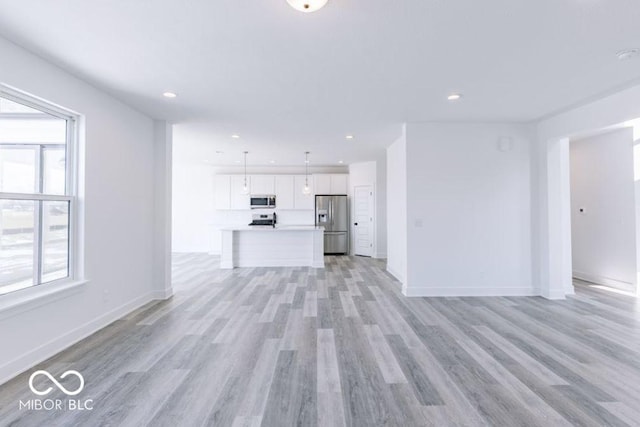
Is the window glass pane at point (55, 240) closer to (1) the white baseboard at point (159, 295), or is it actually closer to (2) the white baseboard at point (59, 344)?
(2) the white baseboard at point (59, 344)

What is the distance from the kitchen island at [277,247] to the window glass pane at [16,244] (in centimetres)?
437

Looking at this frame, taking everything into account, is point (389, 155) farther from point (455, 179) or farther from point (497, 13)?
point (497, 13)

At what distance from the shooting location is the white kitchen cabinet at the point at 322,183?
9023 mm

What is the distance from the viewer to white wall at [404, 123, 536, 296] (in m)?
4.72

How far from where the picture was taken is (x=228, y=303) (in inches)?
171

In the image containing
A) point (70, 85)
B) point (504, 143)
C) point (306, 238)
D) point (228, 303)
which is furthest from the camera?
point (306, 238)

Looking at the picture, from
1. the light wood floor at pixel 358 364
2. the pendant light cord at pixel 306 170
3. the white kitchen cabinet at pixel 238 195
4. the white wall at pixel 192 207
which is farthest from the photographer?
the white wall at pixel 192 207

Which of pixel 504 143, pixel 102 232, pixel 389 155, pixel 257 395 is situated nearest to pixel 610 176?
pixel 504 143

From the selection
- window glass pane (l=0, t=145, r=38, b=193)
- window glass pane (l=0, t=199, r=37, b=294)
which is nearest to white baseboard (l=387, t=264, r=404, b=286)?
window glass pane (l=0, t=199, r=37, b=294)

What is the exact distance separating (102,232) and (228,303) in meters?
1.84

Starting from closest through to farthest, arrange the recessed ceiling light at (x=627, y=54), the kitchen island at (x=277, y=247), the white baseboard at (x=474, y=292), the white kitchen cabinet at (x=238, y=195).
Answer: the recessed ceiling light at (x=627, y=54)
the white baseboard at (x=474, y=292)
the kitchen island at (x=277, y=247)
the white kitchen cabinet at (x=238, y=195)

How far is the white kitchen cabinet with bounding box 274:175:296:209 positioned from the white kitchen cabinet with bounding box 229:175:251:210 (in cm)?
93

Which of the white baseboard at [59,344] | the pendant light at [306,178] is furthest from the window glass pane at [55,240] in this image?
the pendant light at [306,178]

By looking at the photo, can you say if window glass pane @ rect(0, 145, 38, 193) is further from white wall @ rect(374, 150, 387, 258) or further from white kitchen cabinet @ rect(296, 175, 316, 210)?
white wall @ rect(374, 150, 387, 258)
